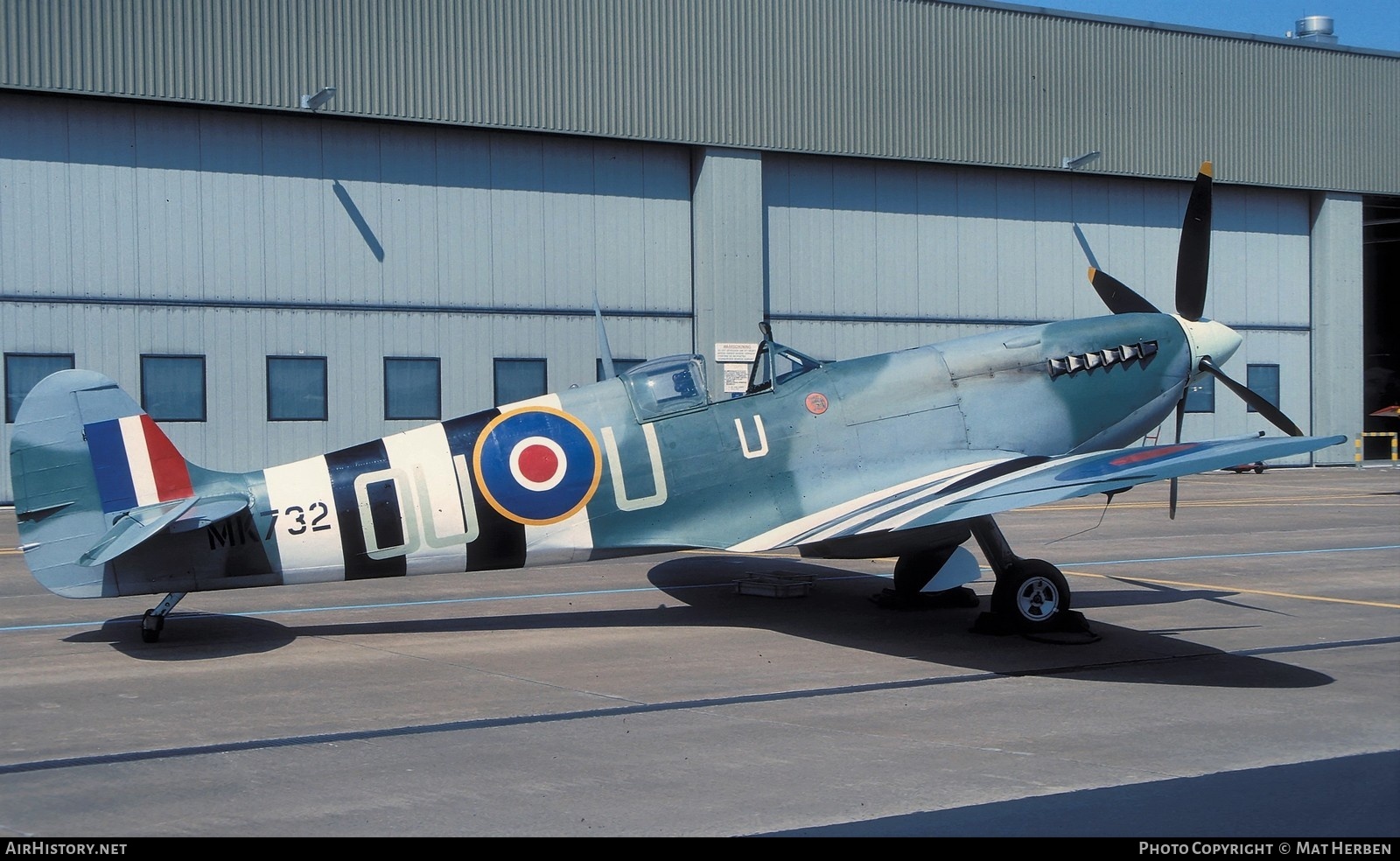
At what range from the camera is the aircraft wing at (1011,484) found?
341 inches

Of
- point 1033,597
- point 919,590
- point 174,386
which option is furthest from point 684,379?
point 174,386

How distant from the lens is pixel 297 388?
26328 mm

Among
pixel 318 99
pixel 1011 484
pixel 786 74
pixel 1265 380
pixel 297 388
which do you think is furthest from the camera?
pixel 1265 380

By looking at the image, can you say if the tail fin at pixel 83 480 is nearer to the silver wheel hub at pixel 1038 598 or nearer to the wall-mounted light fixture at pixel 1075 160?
the silver wheel hub at pixel 1038 598

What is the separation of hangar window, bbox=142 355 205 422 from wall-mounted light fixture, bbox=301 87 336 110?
5578mm

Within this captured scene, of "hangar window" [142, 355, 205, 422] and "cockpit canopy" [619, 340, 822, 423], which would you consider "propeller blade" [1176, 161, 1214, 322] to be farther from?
"hangar window" [142, 355, 205, 422]

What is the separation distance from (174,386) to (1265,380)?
30.0 metres

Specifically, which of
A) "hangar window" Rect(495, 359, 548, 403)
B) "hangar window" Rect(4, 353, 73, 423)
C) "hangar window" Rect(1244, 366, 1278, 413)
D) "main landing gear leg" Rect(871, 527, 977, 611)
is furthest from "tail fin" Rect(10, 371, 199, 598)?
"hangar window" Rect(1244, 366, 1278, 413)

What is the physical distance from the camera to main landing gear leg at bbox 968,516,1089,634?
10.1 metres

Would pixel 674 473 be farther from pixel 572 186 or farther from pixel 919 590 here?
pixel 572 186

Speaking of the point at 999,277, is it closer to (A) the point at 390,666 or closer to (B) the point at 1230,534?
(B) the point at 1230,534
